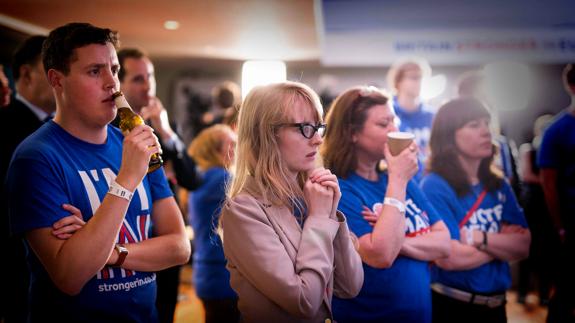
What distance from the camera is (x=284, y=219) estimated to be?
1528 mm

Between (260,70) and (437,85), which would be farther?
(437,85)

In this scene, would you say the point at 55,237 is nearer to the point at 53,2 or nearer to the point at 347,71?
the point at 53,2

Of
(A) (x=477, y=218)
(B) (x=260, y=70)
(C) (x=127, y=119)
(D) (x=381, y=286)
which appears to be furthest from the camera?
(B) (x=260, y=70)

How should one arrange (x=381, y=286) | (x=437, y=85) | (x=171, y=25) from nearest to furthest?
(x=381, y=286), (x=171, y=25), (x=437, y=85)

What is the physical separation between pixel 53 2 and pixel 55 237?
399 cm

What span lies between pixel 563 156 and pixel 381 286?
1.92 m

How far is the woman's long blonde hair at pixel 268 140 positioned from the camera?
5.03 ft

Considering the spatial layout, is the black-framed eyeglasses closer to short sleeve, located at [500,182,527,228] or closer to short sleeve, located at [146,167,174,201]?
short sleeve, located at [146,167,174,201]

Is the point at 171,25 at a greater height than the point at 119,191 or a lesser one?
greater

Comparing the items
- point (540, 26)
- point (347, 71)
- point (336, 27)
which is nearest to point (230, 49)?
point (347, 71)

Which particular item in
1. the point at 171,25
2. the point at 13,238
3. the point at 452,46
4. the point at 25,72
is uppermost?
the point at 171,25

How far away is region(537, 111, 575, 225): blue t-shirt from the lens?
10.2 feet

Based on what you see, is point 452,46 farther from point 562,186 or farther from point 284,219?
point 284,219

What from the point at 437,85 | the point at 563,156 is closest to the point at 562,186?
the point at 563,156
